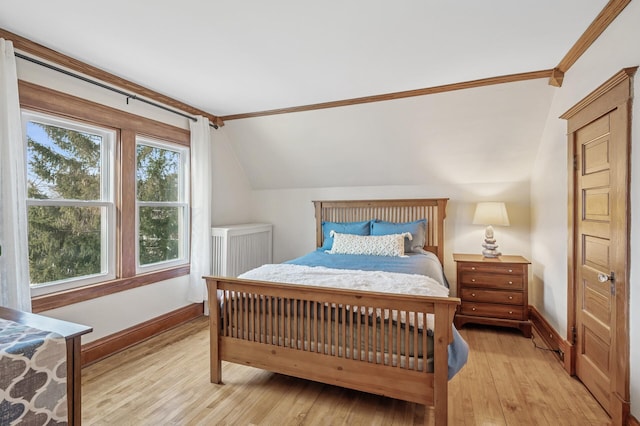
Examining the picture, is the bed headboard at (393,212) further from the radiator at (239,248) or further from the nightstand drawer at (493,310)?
the radiator at (239,248)

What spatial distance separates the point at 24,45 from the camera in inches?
84.0

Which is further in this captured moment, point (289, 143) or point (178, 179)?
point (289, 143)

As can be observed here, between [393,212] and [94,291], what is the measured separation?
320 cm

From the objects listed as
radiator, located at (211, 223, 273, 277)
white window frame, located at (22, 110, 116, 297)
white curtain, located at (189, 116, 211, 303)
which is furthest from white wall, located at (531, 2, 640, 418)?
white window frame, located at (22, 110, 116, 297)

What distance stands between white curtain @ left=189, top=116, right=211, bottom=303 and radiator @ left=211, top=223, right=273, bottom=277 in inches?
5.6

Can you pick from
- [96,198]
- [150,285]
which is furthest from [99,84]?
[150,285]

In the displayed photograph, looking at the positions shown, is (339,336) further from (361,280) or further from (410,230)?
(410,230)

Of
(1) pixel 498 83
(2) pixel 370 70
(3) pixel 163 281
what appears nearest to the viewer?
(2) pixel 370 70

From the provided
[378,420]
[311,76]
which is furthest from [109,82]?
[378,420]

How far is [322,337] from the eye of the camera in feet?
6.61

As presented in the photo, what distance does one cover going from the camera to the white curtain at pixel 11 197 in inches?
78.0

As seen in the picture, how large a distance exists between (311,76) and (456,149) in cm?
181

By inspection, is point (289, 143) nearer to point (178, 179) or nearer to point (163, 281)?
point (178, 179)

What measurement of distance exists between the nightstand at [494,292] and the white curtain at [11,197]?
11.7 feet
